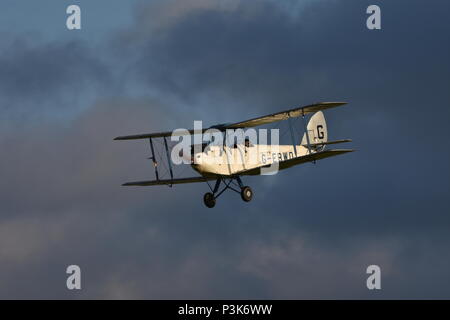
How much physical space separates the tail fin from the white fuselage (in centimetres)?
472

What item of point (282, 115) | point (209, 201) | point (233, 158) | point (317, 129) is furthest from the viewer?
point (317, 129)

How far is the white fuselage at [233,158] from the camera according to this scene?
3397cm

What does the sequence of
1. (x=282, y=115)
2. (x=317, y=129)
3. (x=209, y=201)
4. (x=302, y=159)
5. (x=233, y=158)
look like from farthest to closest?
1. (x=317, y=129)
2. (x=209, y=201)
3. (x=233, y=158)
4. (x=282, y=115)
5. (x=302, y=159)

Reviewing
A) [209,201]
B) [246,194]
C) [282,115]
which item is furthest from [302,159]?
[209,201]

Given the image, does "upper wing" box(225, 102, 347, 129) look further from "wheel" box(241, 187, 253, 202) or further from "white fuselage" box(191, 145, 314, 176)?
"wheel" box(241, 187, 253, 202)

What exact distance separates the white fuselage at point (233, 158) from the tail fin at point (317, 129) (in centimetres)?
472

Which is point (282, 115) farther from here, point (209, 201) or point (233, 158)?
point (209, 201)

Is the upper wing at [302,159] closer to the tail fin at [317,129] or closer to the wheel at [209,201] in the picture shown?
the wheel at [209,201]

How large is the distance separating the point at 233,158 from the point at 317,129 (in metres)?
8.43

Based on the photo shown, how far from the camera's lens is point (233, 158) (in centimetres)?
3497

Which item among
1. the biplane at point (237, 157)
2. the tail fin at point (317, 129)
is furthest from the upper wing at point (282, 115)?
the tail fin at point (317, 129)
